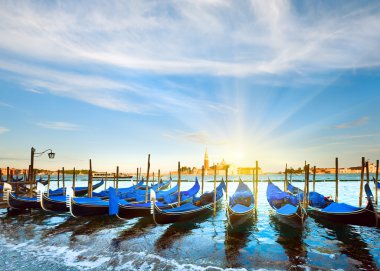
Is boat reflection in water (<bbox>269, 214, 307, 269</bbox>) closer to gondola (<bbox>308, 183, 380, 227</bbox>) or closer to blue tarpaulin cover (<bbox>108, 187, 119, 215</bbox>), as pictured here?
gondola (<bbox>308, 183, 380, 227</bbox>)

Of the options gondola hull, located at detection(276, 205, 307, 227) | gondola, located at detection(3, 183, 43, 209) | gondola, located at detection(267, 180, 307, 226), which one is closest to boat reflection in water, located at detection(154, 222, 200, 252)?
gondola, located at detection(267, 180, 307, 226)

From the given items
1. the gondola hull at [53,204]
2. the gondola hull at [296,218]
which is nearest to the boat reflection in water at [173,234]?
the gondola hull at [296,218]

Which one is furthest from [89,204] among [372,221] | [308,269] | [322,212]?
[372,221]

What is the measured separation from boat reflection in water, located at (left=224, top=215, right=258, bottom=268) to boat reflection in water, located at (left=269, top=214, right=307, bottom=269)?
1152 millimetres

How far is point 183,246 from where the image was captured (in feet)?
30.8

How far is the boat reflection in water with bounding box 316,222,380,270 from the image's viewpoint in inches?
304

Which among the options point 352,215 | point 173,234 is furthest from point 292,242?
point 173,234

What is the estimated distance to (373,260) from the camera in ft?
26.1

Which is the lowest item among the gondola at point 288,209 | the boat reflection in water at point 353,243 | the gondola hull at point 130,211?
the boat reflection in water at point 353,243

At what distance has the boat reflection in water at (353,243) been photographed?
25.3ft

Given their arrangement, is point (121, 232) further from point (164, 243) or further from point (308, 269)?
point (308, 269)

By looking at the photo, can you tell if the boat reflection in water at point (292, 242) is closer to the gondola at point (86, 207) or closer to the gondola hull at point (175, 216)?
the gondola hull at point (175, 216)

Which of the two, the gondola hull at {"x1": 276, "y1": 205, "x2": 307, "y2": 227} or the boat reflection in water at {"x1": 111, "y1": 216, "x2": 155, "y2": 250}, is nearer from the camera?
the boat reflection in water at {"x1": 111, "y1": 216, "x2": 155, "y2": 250}

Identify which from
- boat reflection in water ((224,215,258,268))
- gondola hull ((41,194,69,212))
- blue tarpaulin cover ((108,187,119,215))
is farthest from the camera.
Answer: gondola hull ((41,194,69,212))
